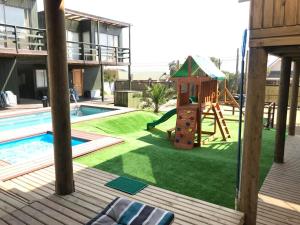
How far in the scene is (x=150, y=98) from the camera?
1562 cm

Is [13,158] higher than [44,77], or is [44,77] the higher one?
[44,77]

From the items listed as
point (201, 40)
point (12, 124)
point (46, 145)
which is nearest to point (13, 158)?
point (46, 145)

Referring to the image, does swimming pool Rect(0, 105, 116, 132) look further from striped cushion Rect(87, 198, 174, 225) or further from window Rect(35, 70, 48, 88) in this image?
striped cushion Rect(87, 198, 174, 225)

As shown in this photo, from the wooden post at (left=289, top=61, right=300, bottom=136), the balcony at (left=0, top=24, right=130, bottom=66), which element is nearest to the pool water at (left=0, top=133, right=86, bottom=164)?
the balcony at (left=0, top=24, right=130, bottom=66)

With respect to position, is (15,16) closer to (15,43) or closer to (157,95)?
(15,43)

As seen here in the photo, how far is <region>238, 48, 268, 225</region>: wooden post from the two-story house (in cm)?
1341

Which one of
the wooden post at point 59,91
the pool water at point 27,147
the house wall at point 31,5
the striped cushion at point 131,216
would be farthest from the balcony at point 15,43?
the striped cushion at point 131,216

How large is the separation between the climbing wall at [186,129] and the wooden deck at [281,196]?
2907 mm

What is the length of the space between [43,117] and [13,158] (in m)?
6.08

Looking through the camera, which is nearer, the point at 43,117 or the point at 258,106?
the point at 258,106

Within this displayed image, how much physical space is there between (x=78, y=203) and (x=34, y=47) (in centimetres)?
1600

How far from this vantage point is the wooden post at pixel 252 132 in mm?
3668

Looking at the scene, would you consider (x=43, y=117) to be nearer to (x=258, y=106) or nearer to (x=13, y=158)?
(x=13, y=158)

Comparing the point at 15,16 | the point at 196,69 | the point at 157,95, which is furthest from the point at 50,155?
the point at 15,16
